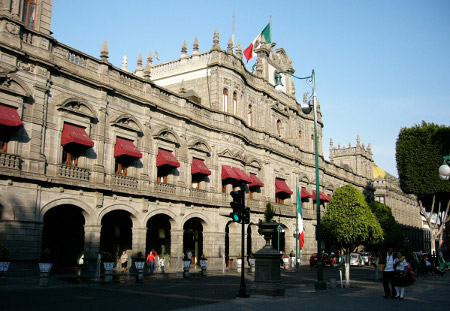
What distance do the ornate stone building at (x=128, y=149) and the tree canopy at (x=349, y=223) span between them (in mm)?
10423

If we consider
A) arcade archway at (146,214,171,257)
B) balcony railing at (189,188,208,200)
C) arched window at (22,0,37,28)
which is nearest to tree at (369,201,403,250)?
balcony railing at (189,188,208,200)

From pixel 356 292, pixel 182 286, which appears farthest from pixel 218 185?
pixel 356 292

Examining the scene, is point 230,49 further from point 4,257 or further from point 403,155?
point 4,257

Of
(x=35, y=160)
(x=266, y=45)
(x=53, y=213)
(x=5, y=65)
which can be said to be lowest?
(x=53, y=213)

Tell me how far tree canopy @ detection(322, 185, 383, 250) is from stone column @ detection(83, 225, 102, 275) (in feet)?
40.3

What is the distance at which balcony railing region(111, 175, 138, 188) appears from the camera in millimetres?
24989

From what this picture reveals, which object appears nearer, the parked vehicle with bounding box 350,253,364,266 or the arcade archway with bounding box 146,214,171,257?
the arcade archway with bounding box 146,214,171,257

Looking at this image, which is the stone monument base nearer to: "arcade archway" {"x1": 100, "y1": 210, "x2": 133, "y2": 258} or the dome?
"arcade archway" {"x1": 100, "y1": 210, "x2": 133, "y2": 258}

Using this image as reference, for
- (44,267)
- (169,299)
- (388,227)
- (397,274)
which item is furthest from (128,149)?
(388,227)

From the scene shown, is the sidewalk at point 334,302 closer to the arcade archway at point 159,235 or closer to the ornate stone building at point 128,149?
the ornate stone building at point 128,149

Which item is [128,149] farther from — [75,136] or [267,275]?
[267,275]

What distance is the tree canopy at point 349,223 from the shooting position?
22.8 m

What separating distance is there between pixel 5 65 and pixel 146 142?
32.1ft

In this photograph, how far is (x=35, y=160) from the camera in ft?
68.1
